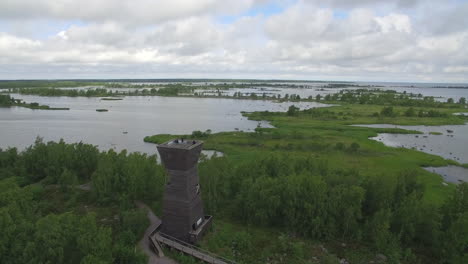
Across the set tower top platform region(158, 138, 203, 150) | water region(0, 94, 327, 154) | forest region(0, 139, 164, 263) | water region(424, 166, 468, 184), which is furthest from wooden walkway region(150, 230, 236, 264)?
water region(424, 166, 468, 184)

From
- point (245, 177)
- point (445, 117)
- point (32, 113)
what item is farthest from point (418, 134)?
point (32, 113)

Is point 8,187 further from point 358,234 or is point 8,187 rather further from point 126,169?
point 358,234

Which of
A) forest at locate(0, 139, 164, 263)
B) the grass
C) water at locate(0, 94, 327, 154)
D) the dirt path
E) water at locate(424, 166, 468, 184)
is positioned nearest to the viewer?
forest at locate(0, 139, 164, 263)

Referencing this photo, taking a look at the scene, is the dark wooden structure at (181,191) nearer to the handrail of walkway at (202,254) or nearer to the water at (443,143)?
the handrail of walkway at (202,254)

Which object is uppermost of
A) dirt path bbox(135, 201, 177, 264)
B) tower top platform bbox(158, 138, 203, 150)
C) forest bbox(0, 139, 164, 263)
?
tower top platform bbox(158, 138, 203, 150)

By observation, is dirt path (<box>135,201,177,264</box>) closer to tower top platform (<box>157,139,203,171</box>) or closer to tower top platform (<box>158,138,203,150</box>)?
tower top platform (<box>157,139,203,171</box>)

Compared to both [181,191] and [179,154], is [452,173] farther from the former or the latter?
[179,154]

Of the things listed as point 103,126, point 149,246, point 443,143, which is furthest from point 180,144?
point 103,126
